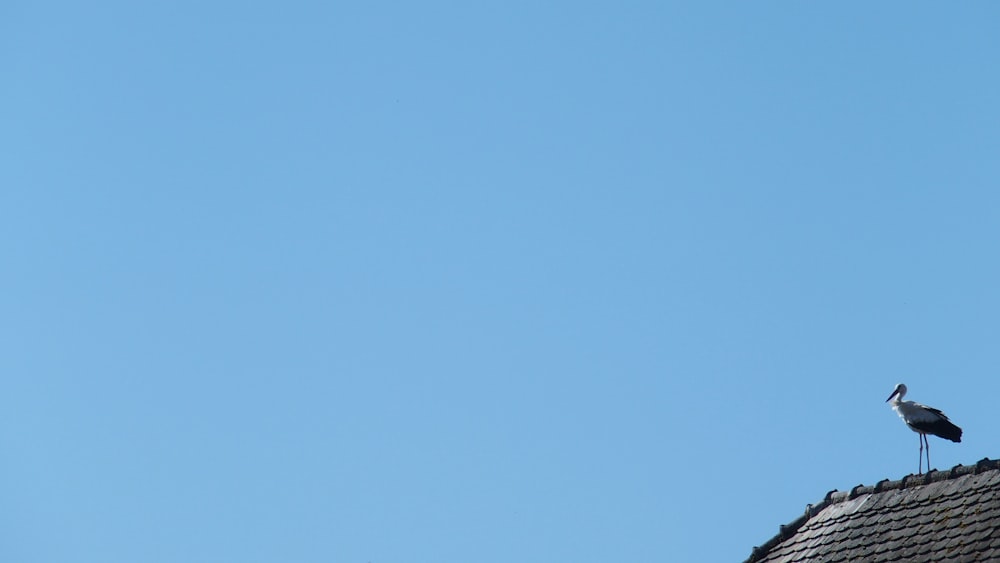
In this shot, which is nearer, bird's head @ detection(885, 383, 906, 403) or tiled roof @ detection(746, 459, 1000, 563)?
tiled roof @ detection(746, 459, 1000, 563)

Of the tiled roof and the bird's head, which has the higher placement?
the bird's head

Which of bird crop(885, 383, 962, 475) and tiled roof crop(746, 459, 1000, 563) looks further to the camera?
bird crop(885, 383, 962, 475)

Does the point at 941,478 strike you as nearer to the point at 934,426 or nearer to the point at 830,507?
the point at 830,507

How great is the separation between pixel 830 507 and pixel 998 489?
2063 mm

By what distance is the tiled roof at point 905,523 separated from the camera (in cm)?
1313

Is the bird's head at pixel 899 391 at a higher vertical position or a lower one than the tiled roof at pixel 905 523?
higher

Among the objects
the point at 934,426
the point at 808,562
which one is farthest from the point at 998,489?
the point at 934,426

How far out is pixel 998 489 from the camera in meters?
13.5

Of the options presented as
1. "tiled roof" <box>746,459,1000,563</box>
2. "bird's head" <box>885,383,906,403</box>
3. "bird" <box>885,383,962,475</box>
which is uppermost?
"bird's head" <box>885,383,906,403</box>

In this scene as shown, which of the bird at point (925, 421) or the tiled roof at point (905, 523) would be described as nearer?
the tiled roof at point (905, 523)

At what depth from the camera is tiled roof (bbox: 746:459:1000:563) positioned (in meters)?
13.1

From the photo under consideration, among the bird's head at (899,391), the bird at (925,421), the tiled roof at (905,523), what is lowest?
the tiled roof at (905,523)

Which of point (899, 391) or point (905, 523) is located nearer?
point (905, 523)

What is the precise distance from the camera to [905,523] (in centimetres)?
1394
